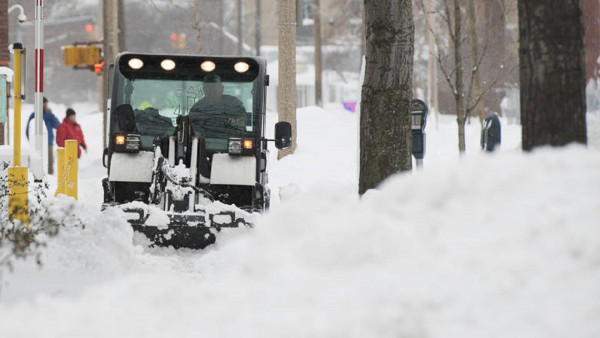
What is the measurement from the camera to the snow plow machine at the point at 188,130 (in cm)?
976

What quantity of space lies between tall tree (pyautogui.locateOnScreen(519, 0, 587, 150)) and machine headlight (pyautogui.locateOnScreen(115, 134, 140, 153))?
192 inches

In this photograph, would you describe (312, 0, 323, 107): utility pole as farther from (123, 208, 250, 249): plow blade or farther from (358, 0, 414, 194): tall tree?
(123, 208, 250, 249): plow blade

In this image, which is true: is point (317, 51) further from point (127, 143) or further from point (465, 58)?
point (127, 143)

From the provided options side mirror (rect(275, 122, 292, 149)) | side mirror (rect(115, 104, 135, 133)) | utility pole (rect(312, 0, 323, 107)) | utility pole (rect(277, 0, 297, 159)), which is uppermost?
utility pole (rect(312, 0, 323, 107))

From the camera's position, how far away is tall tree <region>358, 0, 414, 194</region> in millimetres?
9734

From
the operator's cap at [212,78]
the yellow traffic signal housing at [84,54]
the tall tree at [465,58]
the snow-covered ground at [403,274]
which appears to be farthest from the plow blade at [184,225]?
the yellow traffic signal housing at [84,54]

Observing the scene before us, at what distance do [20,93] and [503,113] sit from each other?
99.2ft

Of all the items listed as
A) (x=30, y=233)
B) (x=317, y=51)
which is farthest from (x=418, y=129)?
(x=317, y=51)

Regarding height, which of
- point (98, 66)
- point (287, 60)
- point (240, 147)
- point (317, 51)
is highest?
point (317, 51)

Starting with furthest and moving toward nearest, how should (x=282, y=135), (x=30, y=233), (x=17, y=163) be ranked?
(x=17, y=163) < (x=282, y=135) < (x=30, y=233)

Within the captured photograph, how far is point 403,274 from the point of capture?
4.90 metres

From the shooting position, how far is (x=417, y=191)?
18.5ft

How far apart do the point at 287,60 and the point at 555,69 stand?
1362 centimetres

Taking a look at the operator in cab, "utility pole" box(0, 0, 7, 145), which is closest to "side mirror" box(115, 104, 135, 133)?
the operator in cab
